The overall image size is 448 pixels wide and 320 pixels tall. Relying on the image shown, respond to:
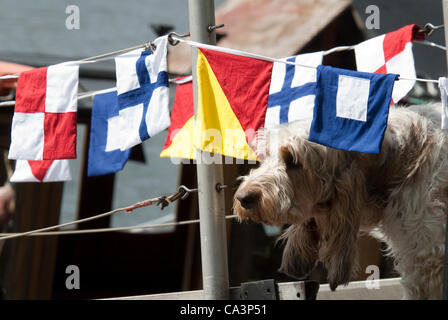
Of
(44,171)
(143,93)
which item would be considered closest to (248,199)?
(143,93)

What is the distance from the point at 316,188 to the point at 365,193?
0.77 feet

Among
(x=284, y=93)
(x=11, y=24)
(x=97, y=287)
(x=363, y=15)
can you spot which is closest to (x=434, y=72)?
(x=363, y=15)

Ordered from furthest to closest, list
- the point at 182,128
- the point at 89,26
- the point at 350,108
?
the point at 89,26
the point at 182,128
the point at 350,108

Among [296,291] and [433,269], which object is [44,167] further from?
[433,269]

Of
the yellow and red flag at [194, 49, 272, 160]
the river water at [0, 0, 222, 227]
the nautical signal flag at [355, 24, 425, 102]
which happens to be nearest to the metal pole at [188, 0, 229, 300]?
the yellow and red flag at [194, 49, 272, 160]

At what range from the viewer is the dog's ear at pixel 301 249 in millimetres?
3250

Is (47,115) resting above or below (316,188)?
above

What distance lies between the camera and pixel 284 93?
3.37m

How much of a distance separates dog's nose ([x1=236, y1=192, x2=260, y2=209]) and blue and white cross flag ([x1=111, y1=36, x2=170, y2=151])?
63 centimetres

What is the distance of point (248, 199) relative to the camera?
2918 millimetres

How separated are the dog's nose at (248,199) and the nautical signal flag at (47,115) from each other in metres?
1.20

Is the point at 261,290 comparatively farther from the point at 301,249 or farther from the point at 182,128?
the point at 182,128

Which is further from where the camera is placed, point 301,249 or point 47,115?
point 47,115

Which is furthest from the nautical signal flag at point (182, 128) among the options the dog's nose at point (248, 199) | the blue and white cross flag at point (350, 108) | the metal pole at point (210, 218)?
the blue and white cross flag at point (350, 108)
